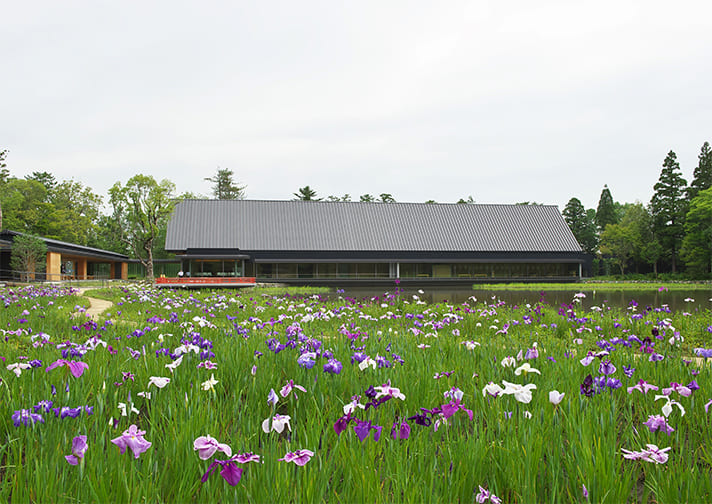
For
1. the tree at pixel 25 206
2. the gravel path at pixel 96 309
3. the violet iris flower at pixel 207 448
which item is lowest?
the gravel path at pixel 96 309

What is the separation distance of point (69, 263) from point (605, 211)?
6311cm

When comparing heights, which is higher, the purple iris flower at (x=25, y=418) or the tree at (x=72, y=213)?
the tree at (x=72, y=213)

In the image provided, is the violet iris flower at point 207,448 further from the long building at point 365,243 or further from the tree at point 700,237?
the tree at point 700,237

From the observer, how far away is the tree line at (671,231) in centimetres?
4400

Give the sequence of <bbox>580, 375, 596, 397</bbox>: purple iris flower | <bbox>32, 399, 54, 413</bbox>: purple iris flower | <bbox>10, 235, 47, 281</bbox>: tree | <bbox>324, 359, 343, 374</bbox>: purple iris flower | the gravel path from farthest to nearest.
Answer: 1. <bbox>10, 235, 47, 281</bbox>: tree
2. the gravel path
3. <bbox>324, 359, 343, 374</bbox>: purple iris flower
4. <bbox>580, 375, 596, 397</bbox>: purple iris flower
5. <bbox>32, 399, 54, 413</bbox>: purple iris flower

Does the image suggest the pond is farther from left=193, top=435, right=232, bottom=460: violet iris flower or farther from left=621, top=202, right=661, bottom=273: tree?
left=621, top=202, right=661, bottom=273: tree


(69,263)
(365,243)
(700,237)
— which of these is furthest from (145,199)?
(700,237)

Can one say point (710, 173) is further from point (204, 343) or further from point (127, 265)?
point (127, 265)

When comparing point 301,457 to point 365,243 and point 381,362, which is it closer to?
point 381,362

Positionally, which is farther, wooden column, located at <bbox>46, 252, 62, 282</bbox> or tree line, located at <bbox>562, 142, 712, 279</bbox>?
tree line, located at <bbox>562, 142, 712, 279</bbox>

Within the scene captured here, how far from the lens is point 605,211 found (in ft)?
208

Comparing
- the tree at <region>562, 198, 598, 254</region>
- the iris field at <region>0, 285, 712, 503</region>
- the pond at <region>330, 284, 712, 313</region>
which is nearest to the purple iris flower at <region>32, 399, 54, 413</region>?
the iris field at <region>0, 285, 712, 503</region>

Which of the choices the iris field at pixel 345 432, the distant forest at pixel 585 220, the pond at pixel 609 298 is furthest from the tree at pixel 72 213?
the iris field at pixel 345 432

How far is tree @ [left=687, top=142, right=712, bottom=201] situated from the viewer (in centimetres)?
4809
